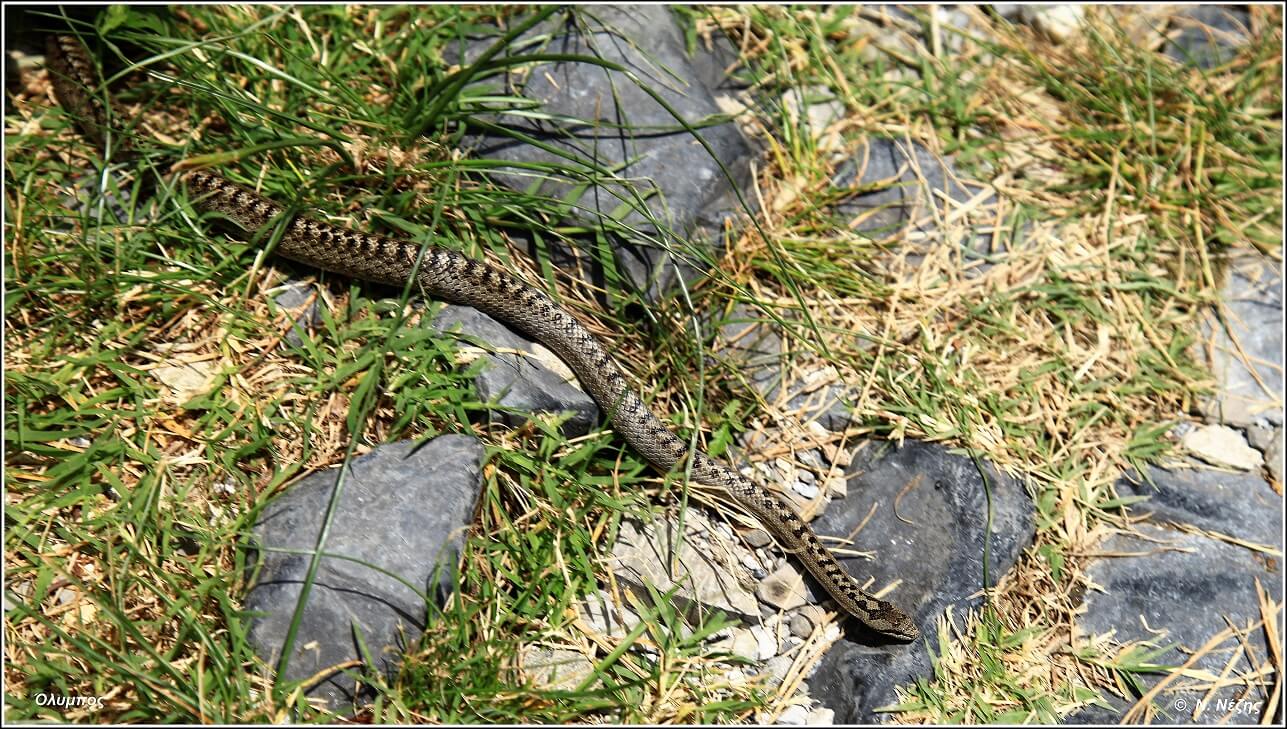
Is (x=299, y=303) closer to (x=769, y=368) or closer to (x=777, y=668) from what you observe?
(x=769, y=368)

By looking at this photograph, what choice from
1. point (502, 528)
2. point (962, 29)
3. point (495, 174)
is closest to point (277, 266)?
point (495, 174)

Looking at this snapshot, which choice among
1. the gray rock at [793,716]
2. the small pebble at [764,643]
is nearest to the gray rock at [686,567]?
Result: the small pebble at [764,643]

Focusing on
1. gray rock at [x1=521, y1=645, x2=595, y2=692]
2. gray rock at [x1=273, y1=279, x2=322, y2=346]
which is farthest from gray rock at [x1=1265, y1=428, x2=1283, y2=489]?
gray rock at [x1=273, y1=279, x2=322, y2=346]

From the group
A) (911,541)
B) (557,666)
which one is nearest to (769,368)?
(911,541)

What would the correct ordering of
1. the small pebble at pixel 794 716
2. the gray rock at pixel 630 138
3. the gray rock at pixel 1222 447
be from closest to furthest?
1. the small pebble at pixel 794 716
2. the gray rock at pixel 630 138
3. the gray rock at pixel 1222 447

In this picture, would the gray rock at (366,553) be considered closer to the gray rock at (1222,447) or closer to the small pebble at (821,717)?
the small pebble at (821,717)

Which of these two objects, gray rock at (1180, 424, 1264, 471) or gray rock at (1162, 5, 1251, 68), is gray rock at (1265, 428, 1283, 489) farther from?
gray rock at (1162, 5, 1251, 68)
